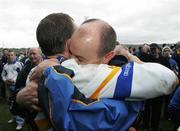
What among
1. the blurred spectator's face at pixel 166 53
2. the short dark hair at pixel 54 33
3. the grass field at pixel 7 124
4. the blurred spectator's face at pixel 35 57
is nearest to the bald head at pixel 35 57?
the blurred spectator's face at pixel 35 57

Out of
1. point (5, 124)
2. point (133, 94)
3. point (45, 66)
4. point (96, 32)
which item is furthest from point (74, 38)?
point (5, 124)

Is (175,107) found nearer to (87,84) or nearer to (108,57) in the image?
(108,57)

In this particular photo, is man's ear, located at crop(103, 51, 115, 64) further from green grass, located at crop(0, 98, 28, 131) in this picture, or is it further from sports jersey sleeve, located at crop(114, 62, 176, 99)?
green grass, located at crop(0, 98, 28, 131)

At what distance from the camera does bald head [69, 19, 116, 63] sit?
6.10ft

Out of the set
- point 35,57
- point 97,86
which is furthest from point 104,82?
point 35,57

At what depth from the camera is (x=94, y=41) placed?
1861 millimetres

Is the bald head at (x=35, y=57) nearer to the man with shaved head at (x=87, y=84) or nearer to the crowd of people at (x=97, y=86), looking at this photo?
the crowd of people at (x=97, y=86)

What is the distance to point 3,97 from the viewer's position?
16828 millimetres

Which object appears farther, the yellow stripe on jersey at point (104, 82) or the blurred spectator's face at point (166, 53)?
the blurred spectator's face at point (166, 53)

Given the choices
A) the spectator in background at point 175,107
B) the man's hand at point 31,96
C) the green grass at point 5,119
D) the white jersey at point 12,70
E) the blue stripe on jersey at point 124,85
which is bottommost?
the green grass at point 5,119

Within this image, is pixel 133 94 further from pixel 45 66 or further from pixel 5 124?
pixel 5 124

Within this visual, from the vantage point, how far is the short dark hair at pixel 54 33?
2227 millimetres

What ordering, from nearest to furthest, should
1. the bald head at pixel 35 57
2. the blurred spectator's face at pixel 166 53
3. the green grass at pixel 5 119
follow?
the bald head at pixel 35 57
the green grass at pixel 5 119
the blurred spectator's face at pixel 166 53

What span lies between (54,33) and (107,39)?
45 centimetres
